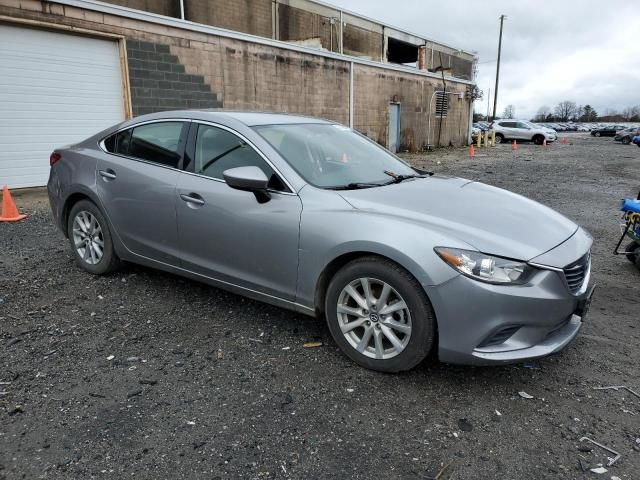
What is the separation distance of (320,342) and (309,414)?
84 cm

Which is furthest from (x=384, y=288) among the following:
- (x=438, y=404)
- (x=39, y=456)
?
(x=39, y=456)

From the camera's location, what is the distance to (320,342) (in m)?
3.46

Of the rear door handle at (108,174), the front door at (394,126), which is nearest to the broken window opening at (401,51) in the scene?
the front door at (394,126)

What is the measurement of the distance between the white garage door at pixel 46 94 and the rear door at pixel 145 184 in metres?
6.60

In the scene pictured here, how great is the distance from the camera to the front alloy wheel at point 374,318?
2865 millimetres

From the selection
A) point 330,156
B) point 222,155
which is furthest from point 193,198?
point 330,156

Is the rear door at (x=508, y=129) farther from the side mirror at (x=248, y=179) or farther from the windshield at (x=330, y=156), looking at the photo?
the side mirror at (x=248, y=179)

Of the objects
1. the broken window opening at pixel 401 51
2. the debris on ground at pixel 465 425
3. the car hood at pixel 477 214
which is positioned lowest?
the debris on ground at pixel 465 425

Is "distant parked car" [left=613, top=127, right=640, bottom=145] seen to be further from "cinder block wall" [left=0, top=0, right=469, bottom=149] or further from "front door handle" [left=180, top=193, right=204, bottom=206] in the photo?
"front door handle" [left=180, top=193, right=204, bottom=206]

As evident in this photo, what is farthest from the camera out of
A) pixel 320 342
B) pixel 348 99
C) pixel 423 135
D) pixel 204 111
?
pixel 423 135

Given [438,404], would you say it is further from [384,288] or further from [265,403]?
[265,403]

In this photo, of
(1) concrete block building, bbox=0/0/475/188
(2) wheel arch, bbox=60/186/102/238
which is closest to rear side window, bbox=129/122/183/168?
(2) wheel arch, bbox=60/186/102/238

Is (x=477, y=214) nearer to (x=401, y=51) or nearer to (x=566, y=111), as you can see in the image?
(x=401, y=51)

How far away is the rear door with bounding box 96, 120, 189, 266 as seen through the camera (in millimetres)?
3873
